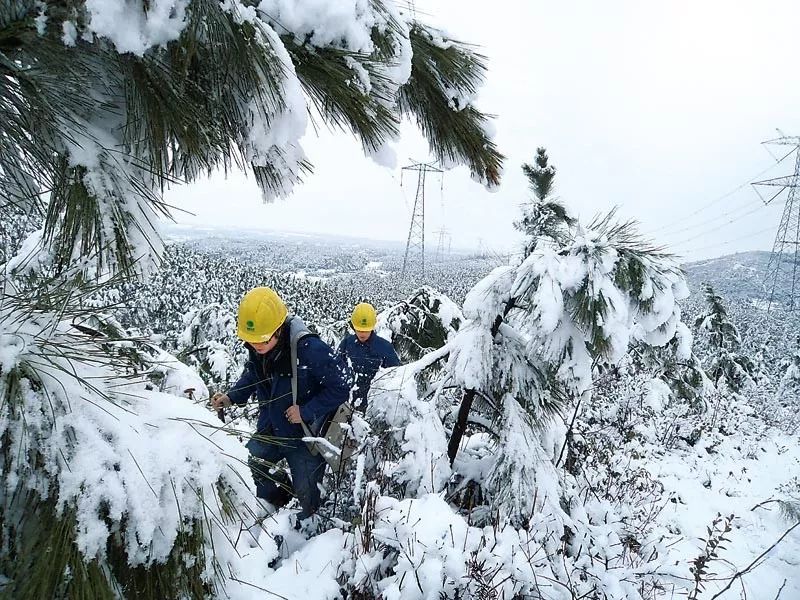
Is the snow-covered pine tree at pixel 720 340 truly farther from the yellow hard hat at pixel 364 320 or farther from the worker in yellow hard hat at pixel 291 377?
the worker in yellow hard hat at pixel 291 377

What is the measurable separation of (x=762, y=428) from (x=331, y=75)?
15561 mm

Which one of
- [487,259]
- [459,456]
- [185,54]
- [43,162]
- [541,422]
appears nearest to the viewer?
[185,54]

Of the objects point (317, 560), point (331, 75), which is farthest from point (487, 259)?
point (331, 75)

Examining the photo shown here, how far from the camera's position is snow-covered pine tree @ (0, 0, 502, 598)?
0.66 m

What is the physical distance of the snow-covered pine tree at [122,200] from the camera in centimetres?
66

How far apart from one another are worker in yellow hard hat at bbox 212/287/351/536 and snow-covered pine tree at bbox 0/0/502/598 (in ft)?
6.58

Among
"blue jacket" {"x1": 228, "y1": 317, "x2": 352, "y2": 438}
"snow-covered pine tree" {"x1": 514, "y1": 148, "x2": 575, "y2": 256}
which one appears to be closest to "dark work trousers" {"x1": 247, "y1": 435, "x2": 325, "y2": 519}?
"blue jacket" {"x1": 228, "y1": 317, "x2": 352, "y2": 438}

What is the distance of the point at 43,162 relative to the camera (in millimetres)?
890

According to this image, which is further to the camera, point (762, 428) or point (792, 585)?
point (762, 428)

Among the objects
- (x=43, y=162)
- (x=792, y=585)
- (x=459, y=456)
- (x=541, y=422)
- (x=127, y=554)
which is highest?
(x=43, y=162)

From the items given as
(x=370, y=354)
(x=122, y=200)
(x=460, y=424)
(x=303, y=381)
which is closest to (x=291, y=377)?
(x=303, y=381)

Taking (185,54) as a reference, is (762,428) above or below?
below

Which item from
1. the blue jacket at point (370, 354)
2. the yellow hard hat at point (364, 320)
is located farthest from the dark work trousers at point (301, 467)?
the yellow hard hat at point (364, 320)

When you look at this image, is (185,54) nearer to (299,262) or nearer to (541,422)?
(541,422)
